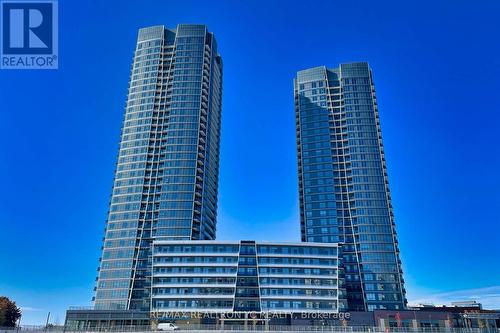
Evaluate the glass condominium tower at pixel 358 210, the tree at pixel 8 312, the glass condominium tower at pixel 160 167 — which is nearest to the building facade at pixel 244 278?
the glass condominium tower at pixel 160 167

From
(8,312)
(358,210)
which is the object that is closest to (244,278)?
(358,210)

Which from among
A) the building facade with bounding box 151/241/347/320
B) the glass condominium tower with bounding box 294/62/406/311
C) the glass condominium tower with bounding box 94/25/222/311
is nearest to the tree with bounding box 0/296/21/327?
the glass condominium tower with bounding box 94/25/222/311

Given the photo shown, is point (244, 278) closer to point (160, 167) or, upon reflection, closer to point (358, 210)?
point (160, 167)

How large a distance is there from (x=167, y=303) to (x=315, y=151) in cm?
10324

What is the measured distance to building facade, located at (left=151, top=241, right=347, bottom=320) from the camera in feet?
445

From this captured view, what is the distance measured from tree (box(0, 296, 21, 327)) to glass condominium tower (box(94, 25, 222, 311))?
27.2 metres

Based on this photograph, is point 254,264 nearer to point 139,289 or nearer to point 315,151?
point 139,289

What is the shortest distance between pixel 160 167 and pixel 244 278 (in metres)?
64.6

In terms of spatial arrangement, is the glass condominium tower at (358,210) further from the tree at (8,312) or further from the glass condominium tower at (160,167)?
the tree at (8,312)

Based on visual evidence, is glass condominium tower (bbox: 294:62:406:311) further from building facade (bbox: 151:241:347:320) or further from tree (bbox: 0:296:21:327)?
tree (bbox: 0:296:21:327)

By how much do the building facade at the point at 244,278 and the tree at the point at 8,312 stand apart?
154 ft

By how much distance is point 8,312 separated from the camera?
13362 centimetres

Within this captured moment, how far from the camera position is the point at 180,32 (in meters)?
198

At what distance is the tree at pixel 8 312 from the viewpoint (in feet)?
429
